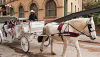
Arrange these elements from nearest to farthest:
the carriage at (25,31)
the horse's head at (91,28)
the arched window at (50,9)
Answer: the horse's head at (91,28) < the carriage at (25,31) < the arched window at (50,9)

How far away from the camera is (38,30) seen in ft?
29.2

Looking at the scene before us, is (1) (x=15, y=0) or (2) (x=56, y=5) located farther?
(1) (x=15, y=0)

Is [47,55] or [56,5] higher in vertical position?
[56,5]

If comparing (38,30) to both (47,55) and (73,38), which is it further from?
(73,38)

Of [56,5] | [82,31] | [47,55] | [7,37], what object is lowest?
[47,55]

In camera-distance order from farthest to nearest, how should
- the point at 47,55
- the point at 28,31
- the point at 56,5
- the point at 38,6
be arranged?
the point at 38,6, the point at 56,5, the point at 28,31, the point at 47,55

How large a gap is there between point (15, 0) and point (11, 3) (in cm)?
126

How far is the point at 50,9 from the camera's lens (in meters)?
22.0

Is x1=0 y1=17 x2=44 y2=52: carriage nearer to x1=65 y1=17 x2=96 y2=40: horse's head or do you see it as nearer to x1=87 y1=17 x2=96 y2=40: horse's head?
x1=65 y1=17 x2=96 y2=40: horse's head

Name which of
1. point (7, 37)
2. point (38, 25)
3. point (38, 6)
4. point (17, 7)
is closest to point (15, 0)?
point (17, 7)

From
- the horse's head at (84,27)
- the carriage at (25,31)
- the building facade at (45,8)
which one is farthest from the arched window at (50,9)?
the horse's head at (84,27)

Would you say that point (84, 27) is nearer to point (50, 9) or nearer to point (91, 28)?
point (91, 28)

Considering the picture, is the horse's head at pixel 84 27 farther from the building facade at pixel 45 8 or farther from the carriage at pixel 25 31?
the building facade at pixel 45 8

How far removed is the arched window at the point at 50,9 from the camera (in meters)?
21.6
